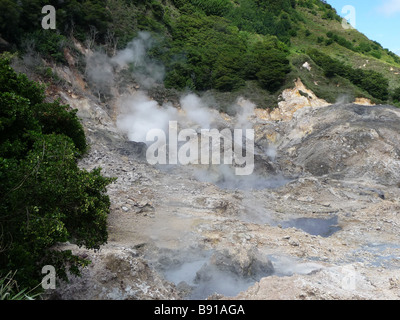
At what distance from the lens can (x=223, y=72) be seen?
33438 mm

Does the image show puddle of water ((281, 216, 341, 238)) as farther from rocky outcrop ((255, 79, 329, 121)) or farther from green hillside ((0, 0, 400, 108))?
green hillside ((0, 0, 400, 108))

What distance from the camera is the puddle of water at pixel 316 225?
13062mm

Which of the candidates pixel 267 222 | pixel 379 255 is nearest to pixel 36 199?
pixel 267 222

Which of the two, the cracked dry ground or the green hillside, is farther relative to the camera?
the green hillside

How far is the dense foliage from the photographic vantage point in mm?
5523

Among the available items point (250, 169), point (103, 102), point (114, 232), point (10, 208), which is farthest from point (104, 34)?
point (10, 208)

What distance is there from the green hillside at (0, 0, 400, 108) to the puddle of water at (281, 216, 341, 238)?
18537 millimetres

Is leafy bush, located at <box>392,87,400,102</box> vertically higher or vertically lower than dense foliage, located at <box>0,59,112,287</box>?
higher

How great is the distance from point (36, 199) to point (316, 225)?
1148cm

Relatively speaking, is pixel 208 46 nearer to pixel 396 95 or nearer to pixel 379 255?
pixel 396 95

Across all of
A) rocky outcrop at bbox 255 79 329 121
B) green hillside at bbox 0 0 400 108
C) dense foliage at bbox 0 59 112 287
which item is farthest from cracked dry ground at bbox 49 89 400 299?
green hillside at bbox 0 0 400 108

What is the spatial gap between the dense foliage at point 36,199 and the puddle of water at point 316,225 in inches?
326

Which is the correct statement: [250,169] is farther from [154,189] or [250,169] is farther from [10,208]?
[10,208]
